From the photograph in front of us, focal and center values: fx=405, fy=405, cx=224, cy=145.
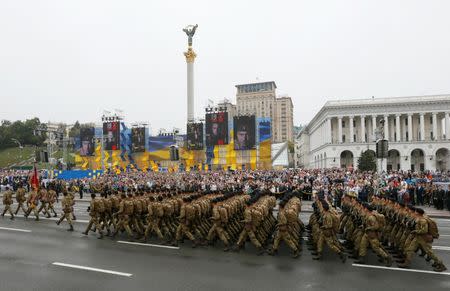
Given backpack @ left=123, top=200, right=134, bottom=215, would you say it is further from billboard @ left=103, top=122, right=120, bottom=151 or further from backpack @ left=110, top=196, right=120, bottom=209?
billboard @ left=103, top=122, right=120, bottom=151

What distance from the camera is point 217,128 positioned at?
47.2m

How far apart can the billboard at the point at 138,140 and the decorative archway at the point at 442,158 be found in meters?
62.6

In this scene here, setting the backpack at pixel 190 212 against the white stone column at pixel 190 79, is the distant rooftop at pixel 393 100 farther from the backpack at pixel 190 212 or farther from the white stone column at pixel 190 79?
the backpack at pixel 190 212

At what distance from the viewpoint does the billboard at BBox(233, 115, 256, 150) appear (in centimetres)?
4603

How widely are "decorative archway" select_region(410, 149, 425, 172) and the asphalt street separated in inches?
3166

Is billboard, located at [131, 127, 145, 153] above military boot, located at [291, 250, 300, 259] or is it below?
above

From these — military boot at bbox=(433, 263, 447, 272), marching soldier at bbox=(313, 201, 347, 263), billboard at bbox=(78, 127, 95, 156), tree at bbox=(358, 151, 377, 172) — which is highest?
billboard at bbox=(78, 127, 95, 156)

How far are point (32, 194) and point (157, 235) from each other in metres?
8.95

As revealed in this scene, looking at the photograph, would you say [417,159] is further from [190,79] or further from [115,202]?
[115,202]

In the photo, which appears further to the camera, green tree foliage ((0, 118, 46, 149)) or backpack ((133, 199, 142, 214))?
green tree foliage ((0, 118, 46, 149))

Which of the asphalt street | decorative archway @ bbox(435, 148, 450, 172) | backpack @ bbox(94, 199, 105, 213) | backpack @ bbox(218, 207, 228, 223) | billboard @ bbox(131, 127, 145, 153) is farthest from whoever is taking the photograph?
decorative archway @ bbox(435, 148, 450, 172)

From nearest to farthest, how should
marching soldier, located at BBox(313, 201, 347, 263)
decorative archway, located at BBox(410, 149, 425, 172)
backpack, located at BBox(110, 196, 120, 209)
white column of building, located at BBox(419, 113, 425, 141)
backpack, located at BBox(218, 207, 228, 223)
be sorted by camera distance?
marching soldier, located at BBox(313, 201, 347, 263), backpack, located at BBox(218, 207, 228, 223), backpack, located at BBox(110, 196, 120, 209), white column of building, located at BBox(419, 113, 425, 141), decorative archway, located at BBox(410, 149, 425, 172)

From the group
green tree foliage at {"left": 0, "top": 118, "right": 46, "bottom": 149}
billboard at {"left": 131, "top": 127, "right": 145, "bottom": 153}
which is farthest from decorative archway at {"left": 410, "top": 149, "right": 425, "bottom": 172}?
green tree foliage at {"left": 0, "top": 118, "right": 46, "bottom": 149}

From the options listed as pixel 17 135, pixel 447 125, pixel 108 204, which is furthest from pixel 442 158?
pixel 17 135
